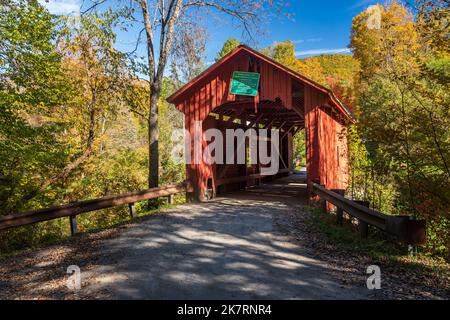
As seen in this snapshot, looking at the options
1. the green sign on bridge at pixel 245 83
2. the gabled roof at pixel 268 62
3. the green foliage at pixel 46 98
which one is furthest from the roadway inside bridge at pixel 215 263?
the green foliage at pixel 46 98

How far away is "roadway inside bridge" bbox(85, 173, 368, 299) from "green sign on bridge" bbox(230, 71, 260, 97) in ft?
14.3

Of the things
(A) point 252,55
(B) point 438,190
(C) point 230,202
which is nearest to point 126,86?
(A) point 252,55

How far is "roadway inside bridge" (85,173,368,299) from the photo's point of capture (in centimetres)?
372

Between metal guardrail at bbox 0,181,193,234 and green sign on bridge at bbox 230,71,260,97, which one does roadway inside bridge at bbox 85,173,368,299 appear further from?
green sign on bridge at bbox 230,71,260,97

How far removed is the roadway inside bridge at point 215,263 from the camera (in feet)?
12.2

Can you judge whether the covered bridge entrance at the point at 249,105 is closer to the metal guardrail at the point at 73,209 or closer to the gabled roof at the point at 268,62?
the gabled roof at the point at 268,62

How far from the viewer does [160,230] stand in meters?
6.97

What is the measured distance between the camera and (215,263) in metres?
4.76

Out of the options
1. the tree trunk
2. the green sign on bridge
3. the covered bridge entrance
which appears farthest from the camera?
the tree trunk

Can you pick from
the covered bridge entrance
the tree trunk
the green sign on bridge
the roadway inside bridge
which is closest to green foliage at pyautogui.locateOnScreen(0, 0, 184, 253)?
the tree trunk

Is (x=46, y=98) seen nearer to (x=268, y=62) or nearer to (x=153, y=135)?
(x=153, y=135)

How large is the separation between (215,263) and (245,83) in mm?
7177

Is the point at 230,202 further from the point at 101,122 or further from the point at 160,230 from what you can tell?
the point at 101,122
